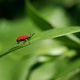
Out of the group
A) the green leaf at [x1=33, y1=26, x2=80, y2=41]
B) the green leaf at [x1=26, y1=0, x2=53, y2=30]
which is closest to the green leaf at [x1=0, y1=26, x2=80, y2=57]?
the green leaf at [x1=33, y1=26, x2=80, y2=41]

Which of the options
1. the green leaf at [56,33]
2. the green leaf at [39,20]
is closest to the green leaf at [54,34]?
the green leaf at [56,33]

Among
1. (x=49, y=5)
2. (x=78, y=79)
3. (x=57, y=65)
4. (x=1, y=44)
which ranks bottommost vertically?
(x=78, y=79)

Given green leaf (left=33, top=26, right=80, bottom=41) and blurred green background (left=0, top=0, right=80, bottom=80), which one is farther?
blurred green background (left=0, top=0, right=80, bottom=80)

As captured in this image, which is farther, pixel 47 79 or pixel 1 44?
pixel 1 44

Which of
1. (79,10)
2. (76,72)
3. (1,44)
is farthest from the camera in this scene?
(79,10)

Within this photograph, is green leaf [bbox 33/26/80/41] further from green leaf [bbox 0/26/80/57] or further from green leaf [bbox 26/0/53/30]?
green leaf [bbox 26/0/53/30]

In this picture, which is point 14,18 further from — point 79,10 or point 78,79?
point 78,79

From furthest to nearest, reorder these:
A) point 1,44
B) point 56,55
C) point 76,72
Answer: point 1,44
point 56,55
point 76,72

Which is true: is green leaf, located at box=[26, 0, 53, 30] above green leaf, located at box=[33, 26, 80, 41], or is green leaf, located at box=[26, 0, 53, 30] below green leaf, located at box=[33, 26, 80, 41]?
above

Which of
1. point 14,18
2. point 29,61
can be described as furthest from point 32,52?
point 14,18
